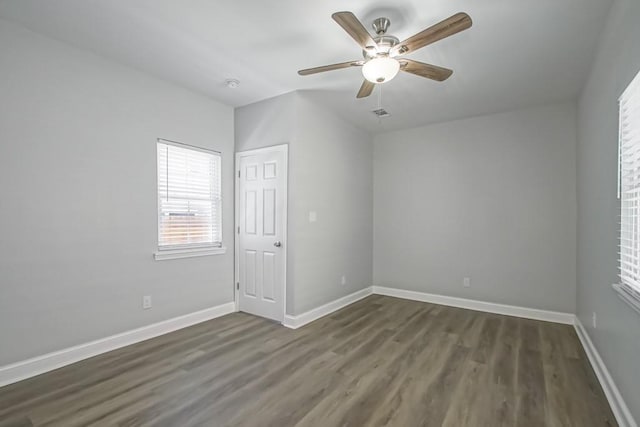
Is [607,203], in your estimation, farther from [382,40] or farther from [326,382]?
[326,382]

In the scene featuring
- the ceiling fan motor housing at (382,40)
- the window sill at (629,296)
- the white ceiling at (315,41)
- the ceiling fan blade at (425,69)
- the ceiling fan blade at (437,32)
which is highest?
the white ceiling at (315,41)

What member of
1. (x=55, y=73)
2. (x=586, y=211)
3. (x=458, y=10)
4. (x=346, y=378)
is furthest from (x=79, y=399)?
(x=586, y=211)

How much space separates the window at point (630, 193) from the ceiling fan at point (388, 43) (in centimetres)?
107

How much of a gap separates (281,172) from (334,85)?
117 cm

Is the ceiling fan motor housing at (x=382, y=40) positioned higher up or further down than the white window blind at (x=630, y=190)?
higher up

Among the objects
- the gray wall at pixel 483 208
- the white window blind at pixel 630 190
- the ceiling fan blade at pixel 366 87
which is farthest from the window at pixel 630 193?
the gray wall at pixel 483 208

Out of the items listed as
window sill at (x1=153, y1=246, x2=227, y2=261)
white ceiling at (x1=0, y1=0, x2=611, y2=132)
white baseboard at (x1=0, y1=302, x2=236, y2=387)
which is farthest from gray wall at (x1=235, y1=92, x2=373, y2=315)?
white baseboard at (x1=0, y1=302, x2=236, y2=387)

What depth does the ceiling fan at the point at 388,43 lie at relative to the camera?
181cm

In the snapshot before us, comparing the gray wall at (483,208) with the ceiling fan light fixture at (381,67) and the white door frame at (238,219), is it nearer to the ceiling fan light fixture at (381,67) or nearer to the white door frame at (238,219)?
the white door frame at (238,219)

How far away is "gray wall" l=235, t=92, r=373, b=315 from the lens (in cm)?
362

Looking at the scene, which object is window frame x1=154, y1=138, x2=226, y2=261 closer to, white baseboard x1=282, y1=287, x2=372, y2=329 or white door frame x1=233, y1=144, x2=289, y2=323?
white door frame x1=233, y1=144, x2=289, y2=323

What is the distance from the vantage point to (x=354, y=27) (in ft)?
6.21

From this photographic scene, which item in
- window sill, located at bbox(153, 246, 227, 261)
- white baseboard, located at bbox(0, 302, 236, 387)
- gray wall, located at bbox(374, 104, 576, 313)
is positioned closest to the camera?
white baseboard, located at bbox(0, 302, 236, 387)

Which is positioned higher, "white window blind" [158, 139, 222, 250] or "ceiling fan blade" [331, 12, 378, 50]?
"ceiling fan blade" [331, 12, 378, 50]
